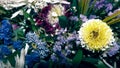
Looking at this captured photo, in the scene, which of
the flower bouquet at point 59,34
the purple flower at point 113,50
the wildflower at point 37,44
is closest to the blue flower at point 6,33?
the flower bouquet at point 59,34

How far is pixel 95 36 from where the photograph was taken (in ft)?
7.11

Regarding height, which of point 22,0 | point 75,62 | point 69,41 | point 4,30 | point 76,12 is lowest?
point 75,62

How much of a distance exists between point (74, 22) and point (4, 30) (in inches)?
21.0

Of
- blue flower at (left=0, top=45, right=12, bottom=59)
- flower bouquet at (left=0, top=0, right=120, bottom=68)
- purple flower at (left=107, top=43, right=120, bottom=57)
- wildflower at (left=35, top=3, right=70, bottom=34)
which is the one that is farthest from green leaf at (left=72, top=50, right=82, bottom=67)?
blue flower at (left=0, top=45, right=12, bottom=59)

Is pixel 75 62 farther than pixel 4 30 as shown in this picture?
No

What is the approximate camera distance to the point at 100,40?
2.16m

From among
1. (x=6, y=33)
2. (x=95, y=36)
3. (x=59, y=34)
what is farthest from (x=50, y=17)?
(x=95, y=36)

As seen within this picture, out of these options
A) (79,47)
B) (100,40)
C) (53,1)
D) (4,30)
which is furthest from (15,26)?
(100,40)

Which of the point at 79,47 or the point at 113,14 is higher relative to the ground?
the point at 113,14

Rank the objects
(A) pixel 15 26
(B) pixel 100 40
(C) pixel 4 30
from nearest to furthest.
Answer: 1. (B) pixel 100 40
2. (C) pixel 4 30
3. (A) pixel 15 26

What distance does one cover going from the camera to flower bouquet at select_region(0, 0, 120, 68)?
7.14 feet

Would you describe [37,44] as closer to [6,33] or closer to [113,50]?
[6,33]

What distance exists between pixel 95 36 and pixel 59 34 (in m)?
0.27

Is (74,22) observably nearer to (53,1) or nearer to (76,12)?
(76,12)
